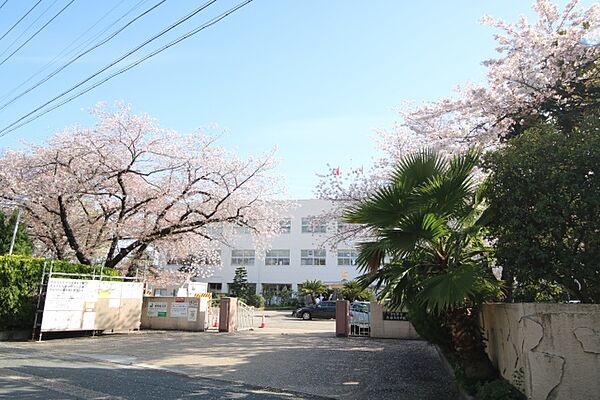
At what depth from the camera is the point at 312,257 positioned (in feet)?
151

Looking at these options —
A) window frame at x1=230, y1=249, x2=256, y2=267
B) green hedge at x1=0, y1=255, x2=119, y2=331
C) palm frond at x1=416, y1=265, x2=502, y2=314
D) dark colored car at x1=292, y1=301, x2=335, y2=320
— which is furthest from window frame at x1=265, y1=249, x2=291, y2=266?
palm frond at x1=416, y1=265, x2=502, y2=314

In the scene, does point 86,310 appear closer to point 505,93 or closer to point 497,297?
point 497,297

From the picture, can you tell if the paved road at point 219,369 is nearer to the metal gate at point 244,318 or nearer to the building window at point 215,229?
the metal gate at point 244,318

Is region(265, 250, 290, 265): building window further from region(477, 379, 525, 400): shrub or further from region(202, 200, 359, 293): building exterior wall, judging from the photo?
region(477, 379, 525, 400): shrub

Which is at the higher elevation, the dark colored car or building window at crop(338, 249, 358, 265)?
building window at crop(338, 249, 358, 265)

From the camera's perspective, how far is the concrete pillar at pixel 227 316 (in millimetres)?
18422

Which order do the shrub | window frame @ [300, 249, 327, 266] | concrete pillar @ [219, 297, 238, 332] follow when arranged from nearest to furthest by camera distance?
the shrub
concrete pillar @ [219, 297, 238, 332]
window frame @ [300, 249, 327, 266]

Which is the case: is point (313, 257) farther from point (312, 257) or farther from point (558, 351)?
point (558, 351)

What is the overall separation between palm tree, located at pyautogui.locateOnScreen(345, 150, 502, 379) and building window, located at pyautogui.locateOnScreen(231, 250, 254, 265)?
41.8 meters

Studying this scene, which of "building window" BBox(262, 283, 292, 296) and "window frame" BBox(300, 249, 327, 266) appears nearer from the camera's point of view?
"window frame" BBox(300, 249, 327, 266)

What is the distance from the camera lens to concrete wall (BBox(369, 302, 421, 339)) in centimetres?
1684

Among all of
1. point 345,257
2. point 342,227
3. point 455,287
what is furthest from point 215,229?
point 345,257

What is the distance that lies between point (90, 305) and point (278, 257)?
104 ft

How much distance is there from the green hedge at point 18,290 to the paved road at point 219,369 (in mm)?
1203
